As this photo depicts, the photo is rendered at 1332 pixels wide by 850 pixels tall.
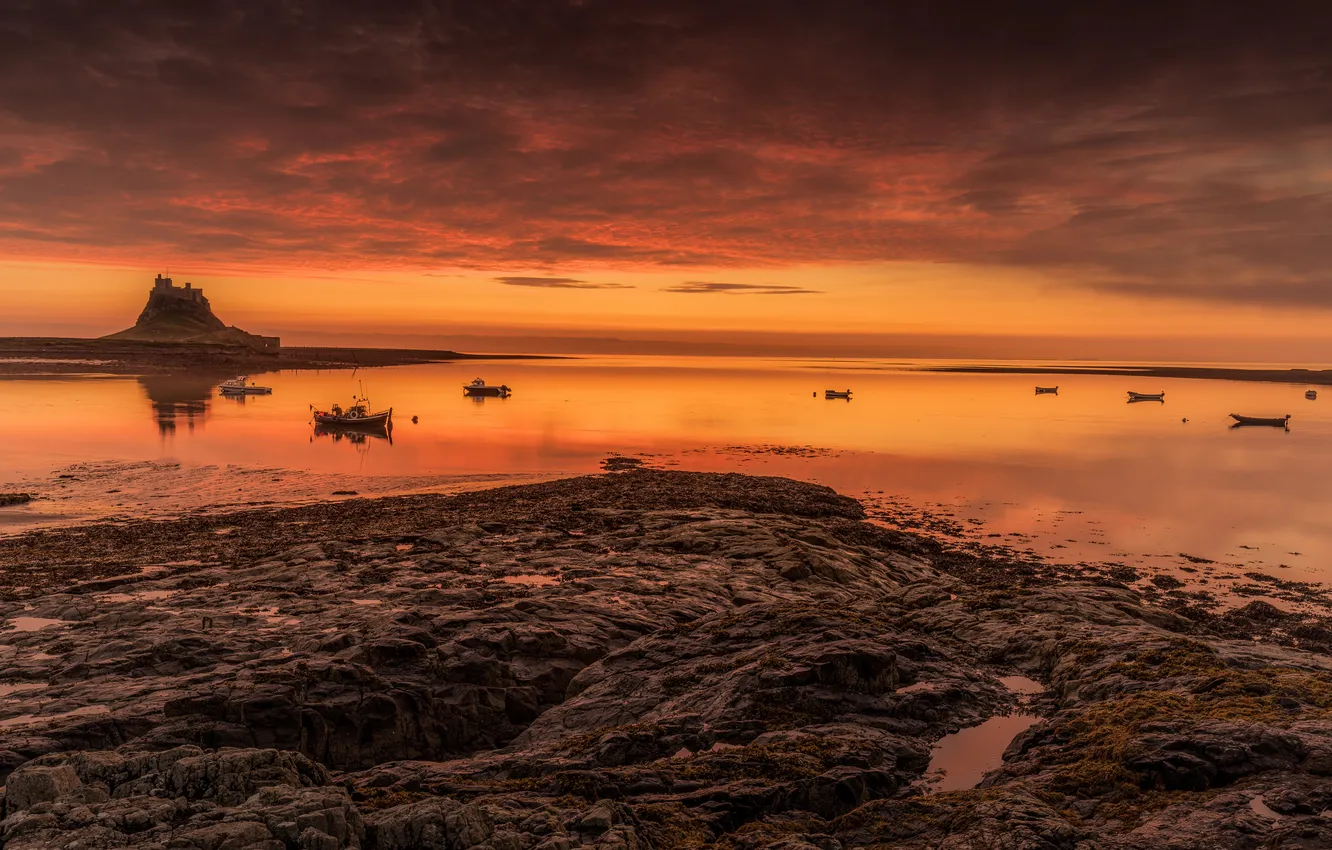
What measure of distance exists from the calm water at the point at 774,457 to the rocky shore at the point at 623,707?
1307 centimetres

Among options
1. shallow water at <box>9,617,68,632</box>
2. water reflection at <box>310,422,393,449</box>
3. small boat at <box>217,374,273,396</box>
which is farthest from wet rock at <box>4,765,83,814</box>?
small boat at <box>217,374,273,396</box>

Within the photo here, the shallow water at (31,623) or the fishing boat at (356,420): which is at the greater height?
the fishing boat at (356,420)

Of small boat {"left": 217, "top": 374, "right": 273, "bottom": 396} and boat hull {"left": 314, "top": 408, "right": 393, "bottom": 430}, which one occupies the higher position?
small boat {"left": 217, "top": 374, "right": 273, "bottom": 396}

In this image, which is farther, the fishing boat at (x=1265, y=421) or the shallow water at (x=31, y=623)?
the fishing boat at (x=1265, y=421)

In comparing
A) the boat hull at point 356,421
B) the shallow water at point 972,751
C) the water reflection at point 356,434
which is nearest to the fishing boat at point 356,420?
the boat hull at point 356,421

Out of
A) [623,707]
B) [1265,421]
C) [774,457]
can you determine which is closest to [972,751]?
[623,707]

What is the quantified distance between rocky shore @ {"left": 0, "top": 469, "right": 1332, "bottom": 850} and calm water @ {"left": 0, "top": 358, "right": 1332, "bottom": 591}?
1307 centimetres

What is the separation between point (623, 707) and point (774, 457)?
153 ft

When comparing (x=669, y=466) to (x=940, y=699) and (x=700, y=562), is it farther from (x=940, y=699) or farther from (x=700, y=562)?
(x=940, y=699)

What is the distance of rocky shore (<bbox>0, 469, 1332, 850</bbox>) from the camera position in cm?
804

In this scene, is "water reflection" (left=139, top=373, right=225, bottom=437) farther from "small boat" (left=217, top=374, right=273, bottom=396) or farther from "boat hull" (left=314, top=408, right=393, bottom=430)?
"boat hull" (left=314, top=408, right=393, bottom=430)

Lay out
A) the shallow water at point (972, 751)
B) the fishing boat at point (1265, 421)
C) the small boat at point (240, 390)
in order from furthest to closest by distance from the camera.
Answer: the small boat at point (240, 390) → the fishing boat at point (1265, 421) → the shallow water at point (972, 751)

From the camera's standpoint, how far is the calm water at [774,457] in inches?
1441

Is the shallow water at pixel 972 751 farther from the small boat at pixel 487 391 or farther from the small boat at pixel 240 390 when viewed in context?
the small boat at pixel 487 391
